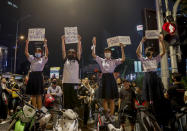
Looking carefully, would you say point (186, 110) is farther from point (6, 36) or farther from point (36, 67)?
point (6, 36)

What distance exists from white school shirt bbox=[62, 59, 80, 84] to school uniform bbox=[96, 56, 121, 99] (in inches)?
28.6

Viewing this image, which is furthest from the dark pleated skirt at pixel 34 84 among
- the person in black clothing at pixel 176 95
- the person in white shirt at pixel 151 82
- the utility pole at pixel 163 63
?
the utility pole at pixel 163 63

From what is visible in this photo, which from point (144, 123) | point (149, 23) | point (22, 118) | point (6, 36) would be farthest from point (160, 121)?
point (6, 36)

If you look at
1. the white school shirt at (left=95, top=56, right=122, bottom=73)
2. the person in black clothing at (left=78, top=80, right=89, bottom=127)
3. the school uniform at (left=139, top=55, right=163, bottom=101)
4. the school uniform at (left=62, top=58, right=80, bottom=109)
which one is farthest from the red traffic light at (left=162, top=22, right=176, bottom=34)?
the person in black clothing at (left=78, top=80, right=89, bottom=127)

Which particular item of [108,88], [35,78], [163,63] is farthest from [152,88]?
[35,78]

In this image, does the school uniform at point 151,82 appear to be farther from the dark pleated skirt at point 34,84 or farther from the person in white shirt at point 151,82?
the dark pleated skirt at point 34,84

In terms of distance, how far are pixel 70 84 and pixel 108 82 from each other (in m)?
1.08

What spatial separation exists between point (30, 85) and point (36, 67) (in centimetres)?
56

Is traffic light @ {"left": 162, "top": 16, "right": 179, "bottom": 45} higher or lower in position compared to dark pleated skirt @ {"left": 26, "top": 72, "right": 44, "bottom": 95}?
higher

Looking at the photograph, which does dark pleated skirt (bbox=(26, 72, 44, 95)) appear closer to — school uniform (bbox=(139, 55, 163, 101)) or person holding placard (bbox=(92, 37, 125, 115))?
person holding placard (bbox=(92, 37, 125, 115))

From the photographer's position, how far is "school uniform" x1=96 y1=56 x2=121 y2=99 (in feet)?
15.0

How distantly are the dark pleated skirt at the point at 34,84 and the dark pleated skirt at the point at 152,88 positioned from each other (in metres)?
2.98

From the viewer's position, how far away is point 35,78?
504 centimetres

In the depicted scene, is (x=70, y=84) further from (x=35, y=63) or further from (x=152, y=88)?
(x=152, y=88)
